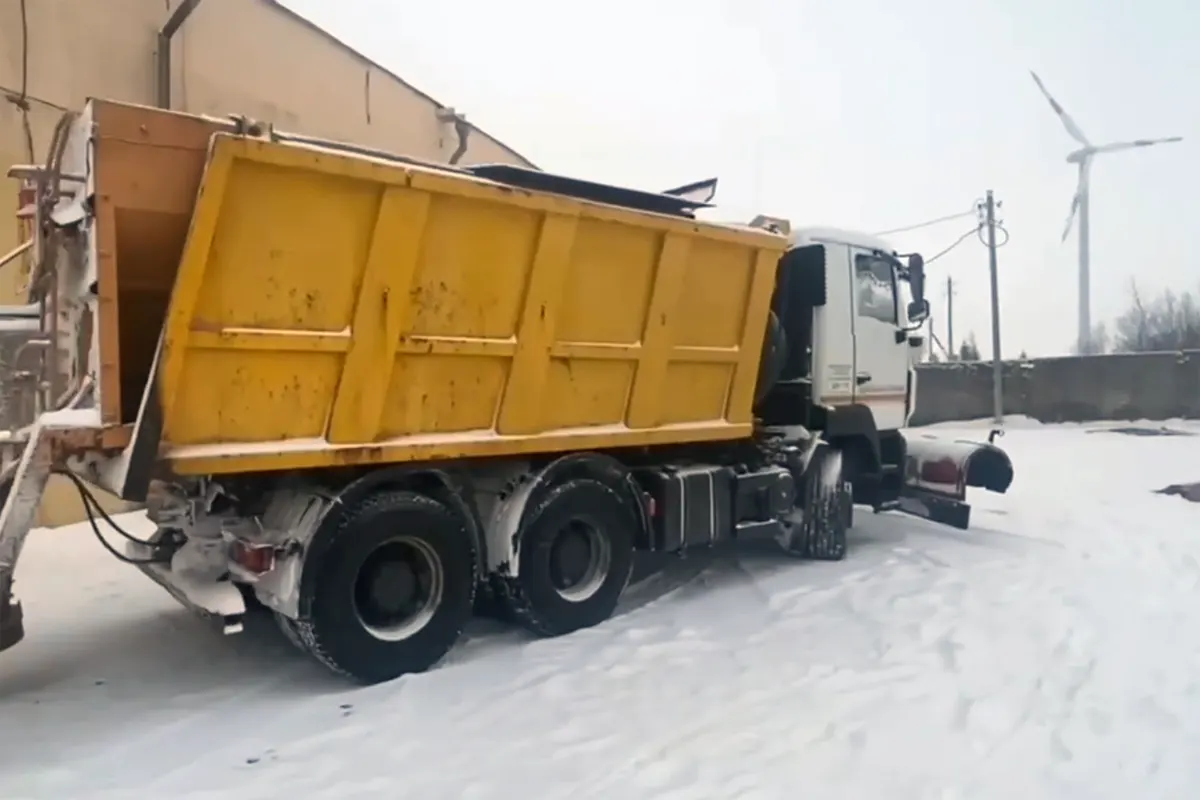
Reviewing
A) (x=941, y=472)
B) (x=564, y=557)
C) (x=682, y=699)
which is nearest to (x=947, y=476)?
(x=941, y=472)

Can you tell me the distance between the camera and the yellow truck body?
4.25 meters

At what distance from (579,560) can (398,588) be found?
1370 mm

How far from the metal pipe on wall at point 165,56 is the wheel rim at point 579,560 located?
6.99 m

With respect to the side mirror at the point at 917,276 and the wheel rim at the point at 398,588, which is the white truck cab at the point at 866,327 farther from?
the wheel rim at the point at 398,588

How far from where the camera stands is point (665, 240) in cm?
614

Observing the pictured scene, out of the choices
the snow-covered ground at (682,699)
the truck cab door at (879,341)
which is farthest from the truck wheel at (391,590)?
the truck cab door at (879,341)

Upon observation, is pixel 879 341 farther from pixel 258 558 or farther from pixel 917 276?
pixel 258 558

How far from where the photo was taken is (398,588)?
16.5 ft

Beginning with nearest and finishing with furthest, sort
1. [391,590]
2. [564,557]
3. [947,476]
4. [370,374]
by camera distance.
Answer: [370,374] < [391,590] < [564,557] < [947,476]

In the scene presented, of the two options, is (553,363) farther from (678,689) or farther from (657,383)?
(678,689)

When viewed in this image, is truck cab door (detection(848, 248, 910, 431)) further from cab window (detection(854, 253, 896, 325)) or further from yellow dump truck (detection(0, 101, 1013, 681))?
yellow dump truck (detection(0, 101, 1013, 681))

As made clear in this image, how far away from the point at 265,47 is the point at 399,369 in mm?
7986

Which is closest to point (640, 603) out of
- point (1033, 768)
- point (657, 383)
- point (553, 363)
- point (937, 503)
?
point (657, 383)

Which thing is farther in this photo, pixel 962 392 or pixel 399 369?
pixel 962 392
